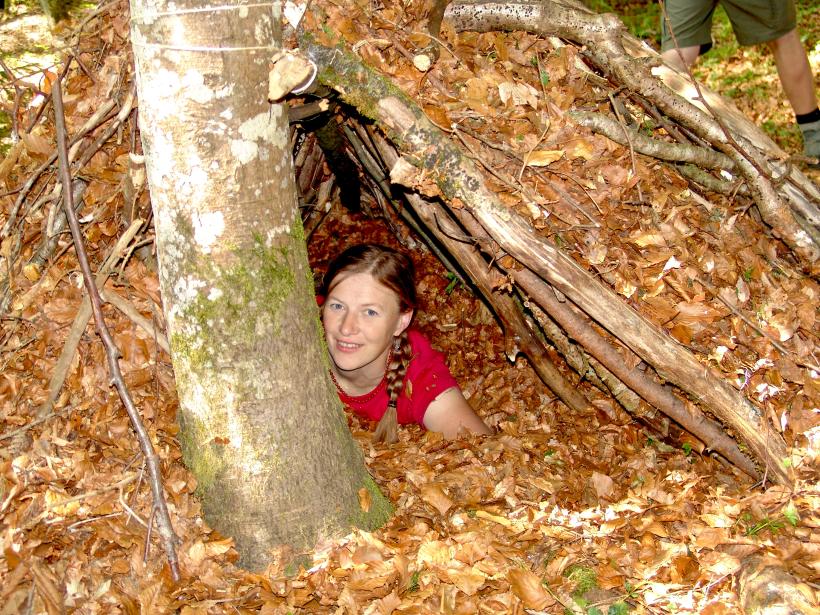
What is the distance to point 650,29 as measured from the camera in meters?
9.40

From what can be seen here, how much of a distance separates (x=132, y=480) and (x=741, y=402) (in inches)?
101

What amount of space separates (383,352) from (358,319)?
1.17 ft

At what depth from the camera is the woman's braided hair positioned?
12.9 feet

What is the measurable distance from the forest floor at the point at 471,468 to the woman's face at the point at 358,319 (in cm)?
53

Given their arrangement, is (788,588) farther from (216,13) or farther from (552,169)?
(216,13)

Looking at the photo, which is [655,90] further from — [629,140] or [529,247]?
[529,247]

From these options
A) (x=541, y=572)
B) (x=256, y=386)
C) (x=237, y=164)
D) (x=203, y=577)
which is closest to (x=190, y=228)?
(x=237, y=164)

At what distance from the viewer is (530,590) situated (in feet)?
7.61

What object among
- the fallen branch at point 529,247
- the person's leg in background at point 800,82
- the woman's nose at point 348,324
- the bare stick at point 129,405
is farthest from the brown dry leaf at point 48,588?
the person's leg in background at point 800,82

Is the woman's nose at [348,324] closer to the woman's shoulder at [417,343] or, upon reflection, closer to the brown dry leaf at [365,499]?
the woman's shoulder at [417,343]

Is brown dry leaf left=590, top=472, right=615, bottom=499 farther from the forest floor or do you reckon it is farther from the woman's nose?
the woman's nose

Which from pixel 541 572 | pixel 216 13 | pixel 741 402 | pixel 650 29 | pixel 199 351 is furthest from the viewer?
pixel 650 29

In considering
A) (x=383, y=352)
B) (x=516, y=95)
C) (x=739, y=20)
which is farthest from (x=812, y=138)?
(x=383, y=352)

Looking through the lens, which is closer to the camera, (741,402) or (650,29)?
(741,402)
